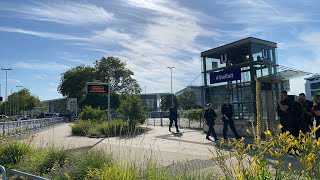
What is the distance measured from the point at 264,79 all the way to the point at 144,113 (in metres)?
8.29

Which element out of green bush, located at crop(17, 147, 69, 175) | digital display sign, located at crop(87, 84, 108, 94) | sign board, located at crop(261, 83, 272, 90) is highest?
digital display sign, located at crop(87, 84, 108, 94)

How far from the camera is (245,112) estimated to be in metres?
14.5

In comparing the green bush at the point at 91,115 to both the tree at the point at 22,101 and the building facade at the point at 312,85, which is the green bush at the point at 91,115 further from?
the building facade at the point at 312,85

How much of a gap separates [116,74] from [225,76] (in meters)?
47.6

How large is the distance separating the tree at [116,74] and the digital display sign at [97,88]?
38521 millimetres

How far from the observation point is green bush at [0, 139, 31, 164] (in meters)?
8.20

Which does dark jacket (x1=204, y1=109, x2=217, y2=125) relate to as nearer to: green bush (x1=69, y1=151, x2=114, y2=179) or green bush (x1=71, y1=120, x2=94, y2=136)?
green bush (x1=69, y1=151, x2=114, y2=179)

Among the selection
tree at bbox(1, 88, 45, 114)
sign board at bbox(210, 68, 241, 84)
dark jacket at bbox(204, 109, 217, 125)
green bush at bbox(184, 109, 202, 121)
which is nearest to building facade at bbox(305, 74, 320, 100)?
tree at bbox(1, 88, 45, 114)

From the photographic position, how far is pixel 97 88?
20688 mm

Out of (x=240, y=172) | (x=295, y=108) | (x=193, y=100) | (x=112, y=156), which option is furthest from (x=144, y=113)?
(x=193, y=100)

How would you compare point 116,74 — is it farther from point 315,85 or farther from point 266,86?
point 315,85

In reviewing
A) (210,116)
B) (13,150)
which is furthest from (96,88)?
(13,150)

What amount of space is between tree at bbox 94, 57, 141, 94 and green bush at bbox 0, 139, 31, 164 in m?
50.7

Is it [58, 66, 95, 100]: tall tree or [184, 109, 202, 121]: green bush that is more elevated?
[58, 66, 95, 100]: tall tree
